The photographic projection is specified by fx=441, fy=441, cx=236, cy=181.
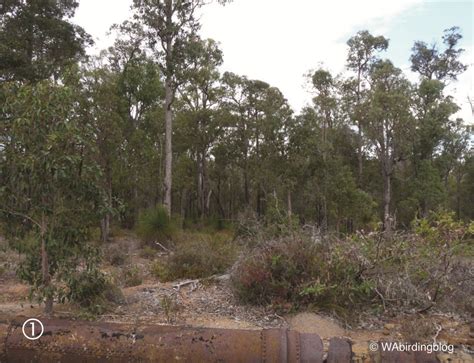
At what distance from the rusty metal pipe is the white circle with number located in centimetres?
3

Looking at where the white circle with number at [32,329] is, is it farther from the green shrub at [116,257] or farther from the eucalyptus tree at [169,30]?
the eucalyptus tree at [169,30]

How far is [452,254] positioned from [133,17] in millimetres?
16305

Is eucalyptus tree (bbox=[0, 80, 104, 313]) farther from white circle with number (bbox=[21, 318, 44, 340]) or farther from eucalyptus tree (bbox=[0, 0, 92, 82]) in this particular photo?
eucalyptus tree (bbox=[0, 0, 92, 82])

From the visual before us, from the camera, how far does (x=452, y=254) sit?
6492 mm

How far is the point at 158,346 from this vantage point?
3713 millimetres

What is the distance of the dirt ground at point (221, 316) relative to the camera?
18.4 ft

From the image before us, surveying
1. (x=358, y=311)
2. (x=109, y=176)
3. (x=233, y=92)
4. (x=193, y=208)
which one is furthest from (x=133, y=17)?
(x=193, y=208)

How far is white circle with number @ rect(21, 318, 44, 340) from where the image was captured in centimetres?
381

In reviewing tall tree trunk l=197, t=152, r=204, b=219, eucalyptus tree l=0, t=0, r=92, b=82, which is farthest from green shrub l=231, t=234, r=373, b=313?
tall tree trunk l=197, t=152, r=204, b=219

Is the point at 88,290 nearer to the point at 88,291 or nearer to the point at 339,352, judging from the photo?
the point at 88,291

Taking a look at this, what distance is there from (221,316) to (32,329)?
309 centimetres

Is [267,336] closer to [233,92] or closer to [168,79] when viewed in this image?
[168,79]

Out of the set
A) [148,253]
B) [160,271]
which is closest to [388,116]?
[148,253]

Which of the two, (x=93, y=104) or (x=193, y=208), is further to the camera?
(x=193, y=208)
